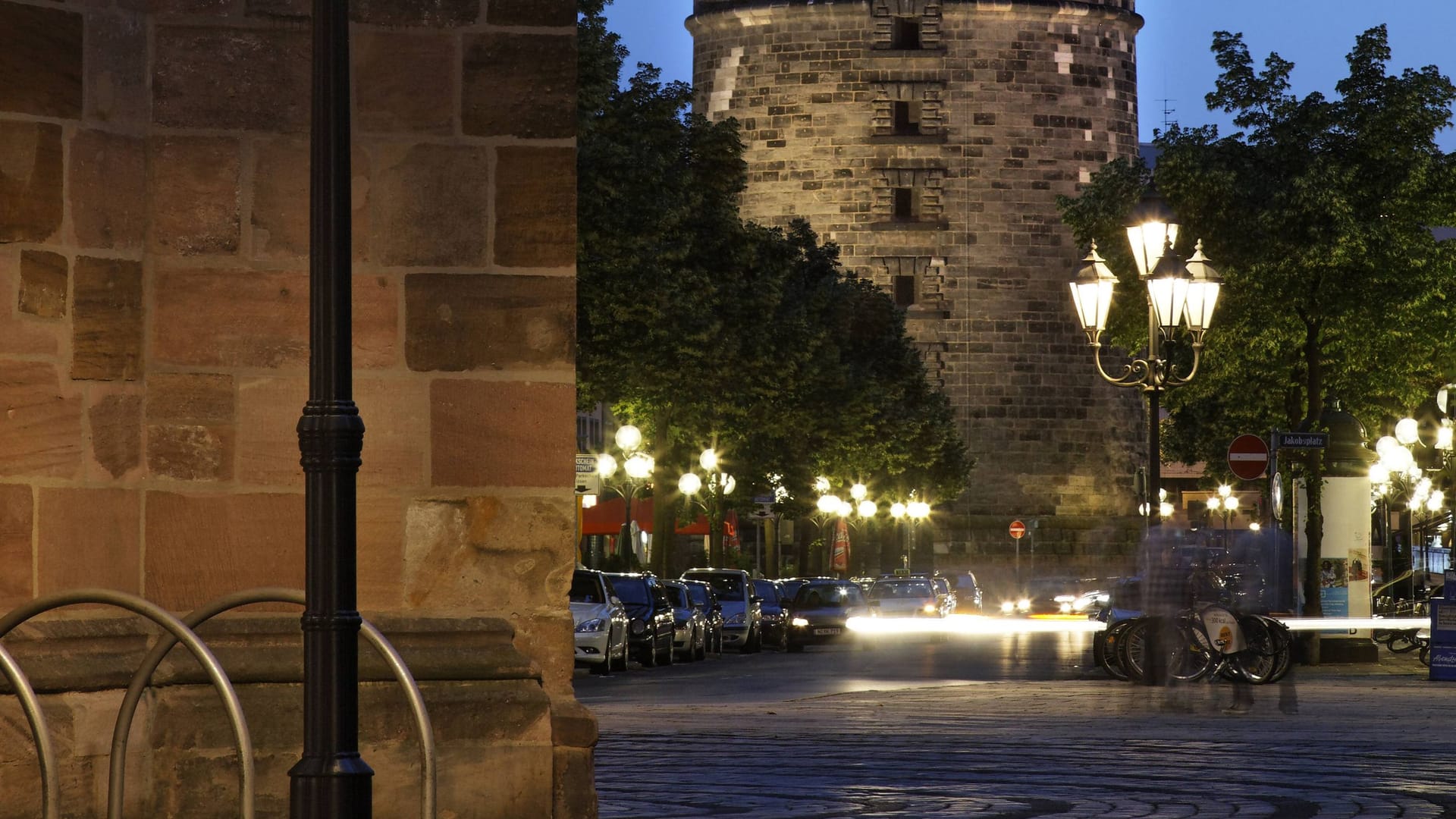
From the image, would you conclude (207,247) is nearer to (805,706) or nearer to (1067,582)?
(805,706)

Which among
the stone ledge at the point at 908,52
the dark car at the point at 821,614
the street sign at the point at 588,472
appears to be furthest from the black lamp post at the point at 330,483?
the stone ledge at the point at 908,52

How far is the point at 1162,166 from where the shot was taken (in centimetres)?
3766

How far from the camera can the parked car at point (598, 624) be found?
3328 cm

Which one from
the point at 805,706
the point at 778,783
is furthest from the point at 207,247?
the point at 805,706

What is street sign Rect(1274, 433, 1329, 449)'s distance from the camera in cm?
2873

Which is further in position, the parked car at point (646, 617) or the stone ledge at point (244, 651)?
the parked car at point (646, 617)

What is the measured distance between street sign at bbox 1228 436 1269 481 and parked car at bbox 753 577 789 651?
18023 mm

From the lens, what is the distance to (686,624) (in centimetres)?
3950

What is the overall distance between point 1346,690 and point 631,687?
25.0ft

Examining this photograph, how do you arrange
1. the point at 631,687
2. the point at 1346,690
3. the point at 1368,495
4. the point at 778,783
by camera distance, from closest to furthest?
1. the point at 778,783
2. the point at 1346,690
3. the point at 631,687
4. the point at 1368,495

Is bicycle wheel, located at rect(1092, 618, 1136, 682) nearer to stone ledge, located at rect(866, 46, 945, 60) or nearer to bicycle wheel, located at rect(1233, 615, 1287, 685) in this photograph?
bicycle wheel, located at rect(1233, 615, 1287, 685)

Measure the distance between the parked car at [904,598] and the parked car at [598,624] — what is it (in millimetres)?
16491

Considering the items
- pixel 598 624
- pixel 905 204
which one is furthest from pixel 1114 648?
pixel 905 204

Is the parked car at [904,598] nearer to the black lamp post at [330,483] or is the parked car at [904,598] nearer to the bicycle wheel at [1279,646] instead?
the bicycle wheel at [1279,646]
